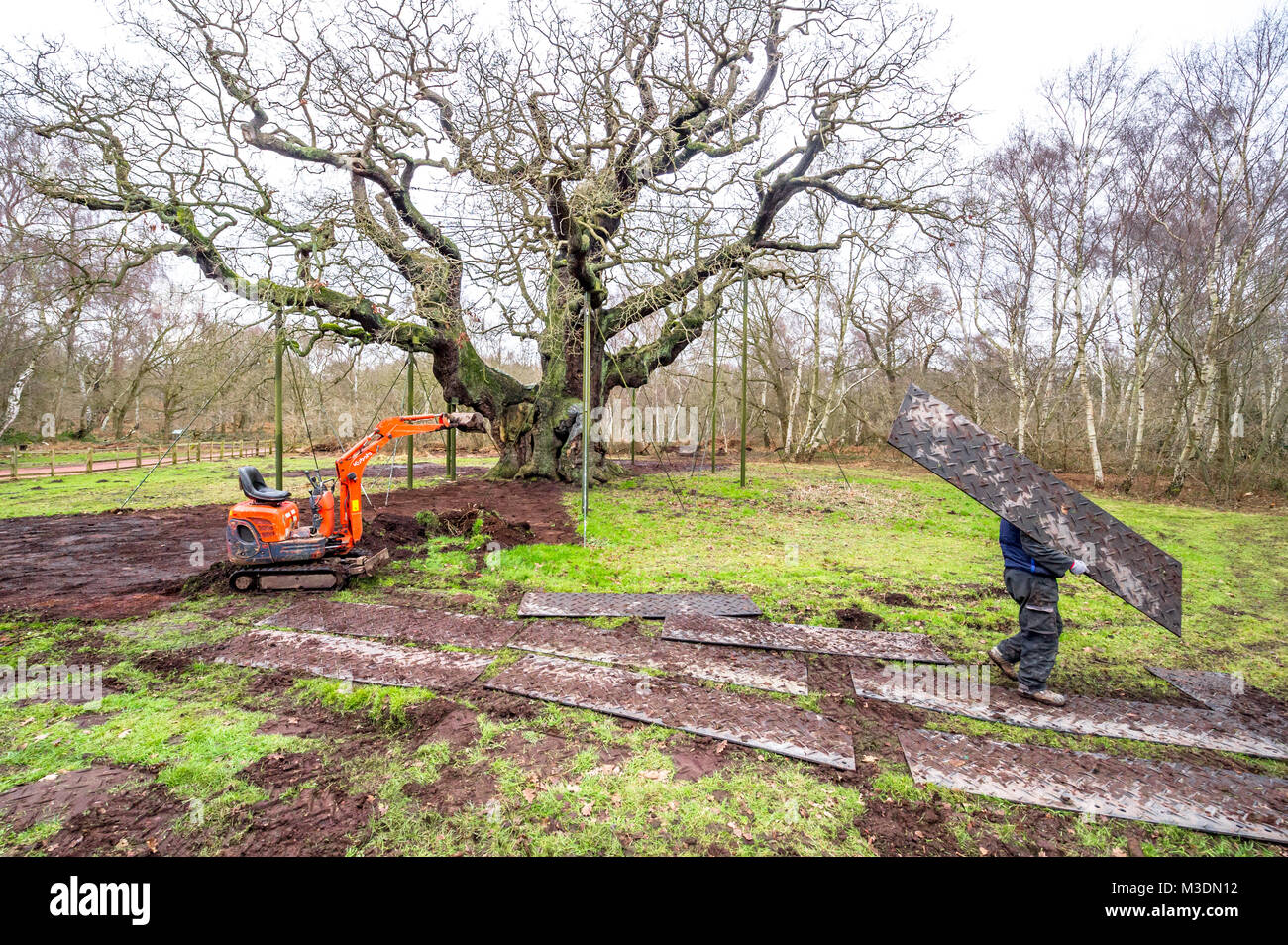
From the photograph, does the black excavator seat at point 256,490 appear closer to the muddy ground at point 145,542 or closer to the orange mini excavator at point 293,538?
the orange mini excavator at point 293,538

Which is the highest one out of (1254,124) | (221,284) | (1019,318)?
(1254,124)

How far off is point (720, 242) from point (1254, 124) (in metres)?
13.8

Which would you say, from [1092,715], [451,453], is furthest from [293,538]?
[451,453]

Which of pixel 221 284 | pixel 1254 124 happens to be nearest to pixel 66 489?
pixel 221 284

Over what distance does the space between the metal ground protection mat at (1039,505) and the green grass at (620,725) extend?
3.07ft

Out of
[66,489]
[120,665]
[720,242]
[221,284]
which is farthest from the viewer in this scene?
[66,489]

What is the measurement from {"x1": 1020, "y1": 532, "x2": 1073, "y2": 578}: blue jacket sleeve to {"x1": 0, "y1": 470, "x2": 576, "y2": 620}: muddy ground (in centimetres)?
604

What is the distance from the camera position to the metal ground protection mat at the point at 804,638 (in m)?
4.48

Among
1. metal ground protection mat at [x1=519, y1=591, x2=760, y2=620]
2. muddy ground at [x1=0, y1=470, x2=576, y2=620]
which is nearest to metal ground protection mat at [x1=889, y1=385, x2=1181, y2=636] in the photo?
metal ground protection mat at [x1=519, y1=591, x2=760, y2=620]

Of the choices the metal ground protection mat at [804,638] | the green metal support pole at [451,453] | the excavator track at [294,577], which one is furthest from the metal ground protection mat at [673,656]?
the green metal support pole at [451,453]

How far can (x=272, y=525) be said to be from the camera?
571cm

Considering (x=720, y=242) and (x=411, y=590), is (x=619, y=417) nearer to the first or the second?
(x=720, y=242)

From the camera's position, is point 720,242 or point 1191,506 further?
point 1191,506

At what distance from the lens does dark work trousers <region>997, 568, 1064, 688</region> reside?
375 centimetres
